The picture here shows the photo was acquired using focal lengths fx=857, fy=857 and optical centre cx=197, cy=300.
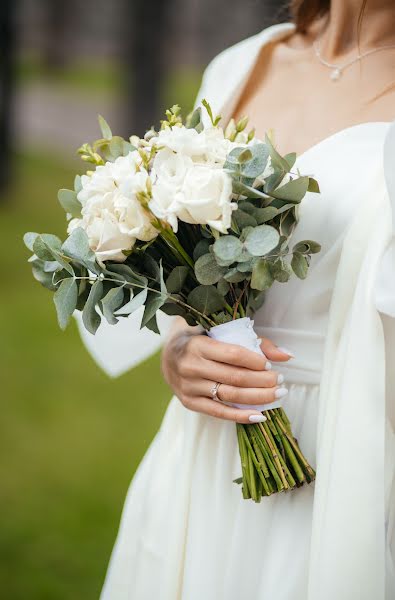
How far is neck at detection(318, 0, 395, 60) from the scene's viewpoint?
217cm

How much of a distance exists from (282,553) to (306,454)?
0.22 metres

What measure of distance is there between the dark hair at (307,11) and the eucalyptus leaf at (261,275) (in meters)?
1.15

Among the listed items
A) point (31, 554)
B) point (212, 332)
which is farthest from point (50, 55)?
point (212, 332)

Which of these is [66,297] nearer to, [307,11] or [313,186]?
[313,186]

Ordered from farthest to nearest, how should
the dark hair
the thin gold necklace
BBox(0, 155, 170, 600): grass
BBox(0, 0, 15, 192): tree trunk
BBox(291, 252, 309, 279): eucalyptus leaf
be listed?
1. BBox(0, 0, 15, 192): tree trunk
2. BBox(0, 155, 170, 600): grass
3. the dark hair
4. the thin gold necklace
5. BBox(291, 252, 309, 279): eucalyptus leaf

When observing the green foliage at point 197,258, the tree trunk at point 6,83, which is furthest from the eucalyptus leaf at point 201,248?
the tree trunk at point 6,83

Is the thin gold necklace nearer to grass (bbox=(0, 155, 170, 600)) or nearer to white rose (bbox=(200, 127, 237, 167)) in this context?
white rose (bbox=(200, 127, 237, 167))

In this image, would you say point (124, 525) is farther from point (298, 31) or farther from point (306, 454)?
point (298, 31)

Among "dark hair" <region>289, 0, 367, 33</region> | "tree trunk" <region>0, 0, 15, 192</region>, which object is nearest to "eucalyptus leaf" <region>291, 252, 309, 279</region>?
"dark hair" <region>289, 0, 367, 33</region>

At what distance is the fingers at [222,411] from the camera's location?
1.82 m

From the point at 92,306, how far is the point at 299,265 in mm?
435

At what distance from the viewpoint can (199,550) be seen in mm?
2027

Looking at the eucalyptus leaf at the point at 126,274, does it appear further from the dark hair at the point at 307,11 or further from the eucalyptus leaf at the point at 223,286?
the dark hair at the point at 307,11

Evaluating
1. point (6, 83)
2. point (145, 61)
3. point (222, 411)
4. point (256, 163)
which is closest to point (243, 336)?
point (222, 411)
